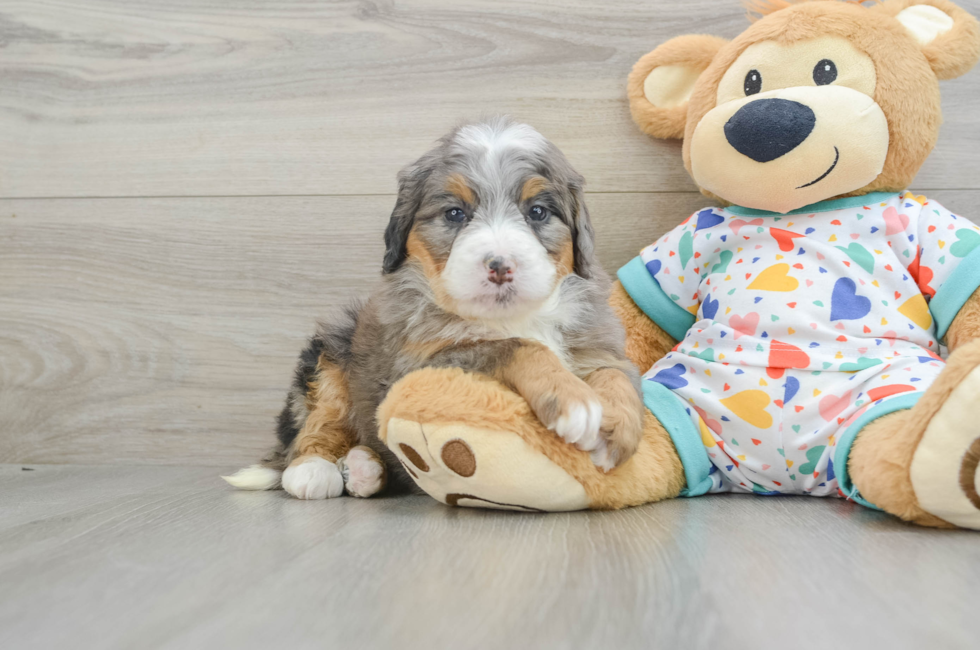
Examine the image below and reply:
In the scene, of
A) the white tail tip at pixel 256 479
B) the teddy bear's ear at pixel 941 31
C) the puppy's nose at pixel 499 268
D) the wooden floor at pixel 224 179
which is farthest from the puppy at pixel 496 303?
the teddy bear's ear at pixel 941 31

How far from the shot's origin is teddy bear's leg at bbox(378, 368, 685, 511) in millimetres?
1312

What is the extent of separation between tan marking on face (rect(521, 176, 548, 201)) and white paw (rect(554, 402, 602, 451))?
44 cm

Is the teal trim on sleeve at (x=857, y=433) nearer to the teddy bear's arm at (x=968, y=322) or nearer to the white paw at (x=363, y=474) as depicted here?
the teddy bear's arm at (x=968, y=322)

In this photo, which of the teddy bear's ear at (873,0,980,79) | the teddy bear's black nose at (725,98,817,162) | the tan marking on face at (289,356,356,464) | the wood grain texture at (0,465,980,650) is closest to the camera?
the wood grain texture at (0,465,980,650)

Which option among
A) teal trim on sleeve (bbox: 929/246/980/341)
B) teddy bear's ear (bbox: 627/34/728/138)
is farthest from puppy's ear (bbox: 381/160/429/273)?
teal trim on sleeve (bbox: 929/246/980/341)

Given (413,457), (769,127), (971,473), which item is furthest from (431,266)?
(971,473)

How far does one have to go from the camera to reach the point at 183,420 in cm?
230

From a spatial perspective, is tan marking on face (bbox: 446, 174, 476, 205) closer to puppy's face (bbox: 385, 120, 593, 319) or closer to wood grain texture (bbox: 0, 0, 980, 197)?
puppy's face (bbox: 385, 120, 593, 319)

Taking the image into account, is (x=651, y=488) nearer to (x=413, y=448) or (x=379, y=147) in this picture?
(x=413, y=448)

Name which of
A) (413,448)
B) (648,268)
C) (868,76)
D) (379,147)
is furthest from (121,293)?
(868,76)

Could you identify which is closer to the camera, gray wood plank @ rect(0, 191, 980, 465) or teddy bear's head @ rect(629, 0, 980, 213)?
teddy bear's head @ rect(629, 0, 980, 213)

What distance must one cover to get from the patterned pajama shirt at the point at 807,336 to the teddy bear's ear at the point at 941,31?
0.32 metres

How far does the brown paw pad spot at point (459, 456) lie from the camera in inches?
51.8

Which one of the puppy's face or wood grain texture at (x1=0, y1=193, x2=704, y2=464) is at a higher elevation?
the puppy's face
